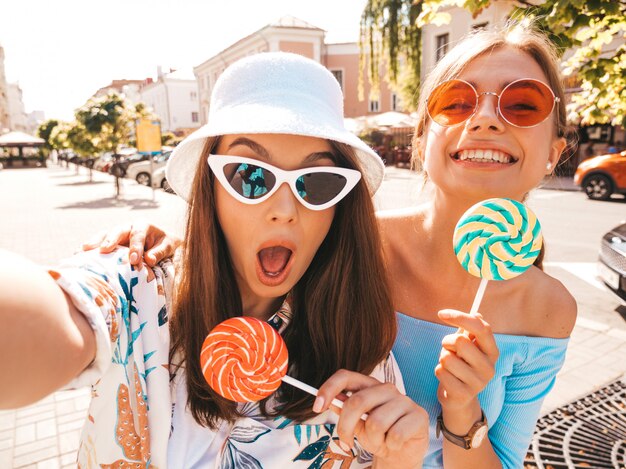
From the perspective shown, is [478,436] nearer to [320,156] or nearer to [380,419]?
[380,419]

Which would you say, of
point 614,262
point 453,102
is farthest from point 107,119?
point 453,102

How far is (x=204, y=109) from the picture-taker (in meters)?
46.6

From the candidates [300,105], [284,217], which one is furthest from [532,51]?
[284,217]

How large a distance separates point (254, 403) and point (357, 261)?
0.67m

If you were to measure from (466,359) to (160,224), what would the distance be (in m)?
10.7

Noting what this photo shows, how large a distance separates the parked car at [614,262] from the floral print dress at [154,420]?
490 centimetres

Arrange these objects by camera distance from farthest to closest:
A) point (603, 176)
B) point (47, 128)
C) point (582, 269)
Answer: point (47, 128), point (603, 176), point (582, 269)

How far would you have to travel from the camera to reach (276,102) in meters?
1.37

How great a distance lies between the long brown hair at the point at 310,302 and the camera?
1471mm

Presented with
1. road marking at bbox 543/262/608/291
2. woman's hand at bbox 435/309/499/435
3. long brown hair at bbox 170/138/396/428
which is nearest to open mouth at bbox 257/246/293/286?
long brown hair at bbox 170/138/396/428

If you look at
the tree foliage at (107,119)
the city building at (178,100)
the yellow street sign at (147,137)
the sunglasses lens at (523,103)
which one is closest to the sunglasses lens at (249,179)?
the sunglasses lens at (523,103)

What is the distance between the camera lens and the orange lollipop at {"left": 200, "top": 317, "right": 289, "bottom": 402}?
1.33 metres

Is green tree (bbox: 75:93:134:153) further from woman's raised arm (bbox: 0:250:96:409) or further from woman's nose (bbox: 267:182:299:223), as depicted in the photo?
woman's raised arm (bbox: 0:250:96:409)

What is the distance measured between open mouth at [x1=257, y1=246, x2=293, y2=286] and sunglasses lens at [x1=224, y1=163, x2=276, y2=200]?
0.80 ft
